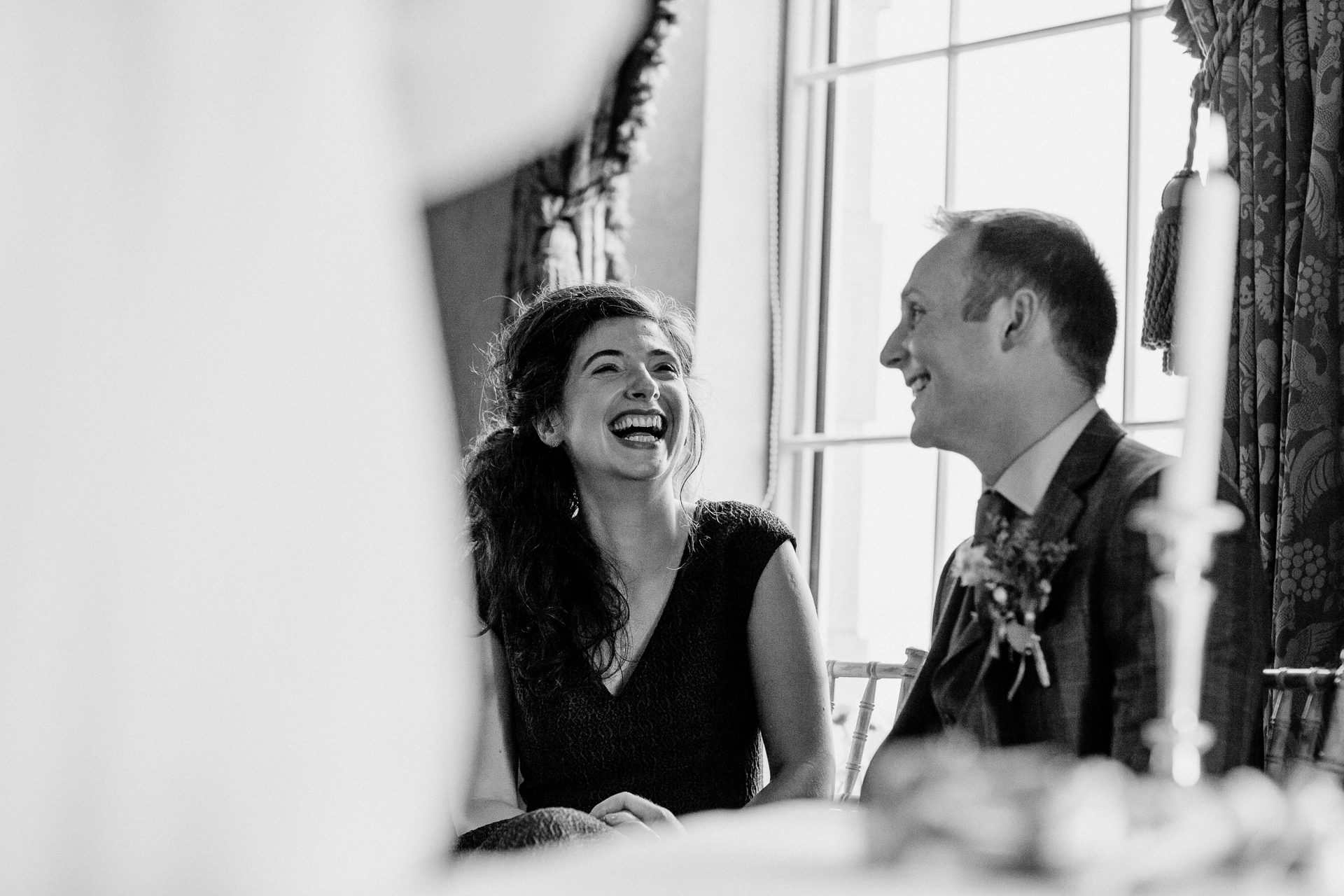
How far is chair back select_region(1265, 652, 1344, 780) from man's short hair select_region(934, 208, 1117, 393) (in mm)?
430

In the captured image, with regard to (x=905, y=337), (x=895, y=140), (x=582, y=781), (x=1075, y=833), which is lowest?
(x=582, y=781)

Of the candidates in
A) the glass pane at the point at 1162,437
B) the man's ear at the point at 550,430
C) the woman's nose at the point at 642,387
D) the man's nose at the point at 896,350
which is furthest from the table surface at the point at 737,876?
the glass pane at the point at 1162,437

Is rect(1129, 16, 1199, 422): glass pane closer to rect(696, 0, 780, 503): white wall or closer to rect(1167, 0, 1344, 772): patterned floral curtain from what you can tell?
rect(1167, 0, 1344, 772): patterned floral curtain

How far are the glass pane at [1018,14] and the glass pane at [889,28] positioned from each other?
0.19ft

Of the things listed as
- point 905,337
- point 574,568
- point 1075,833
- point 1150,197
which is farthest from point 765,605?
point 1075,833

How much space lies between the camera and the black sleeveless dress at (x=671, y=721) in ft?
7.54

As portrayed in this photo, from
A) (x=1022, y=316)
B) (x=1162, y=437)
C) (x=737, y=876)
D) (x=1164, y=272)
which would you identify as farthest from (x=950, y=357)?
(x=1162, y=437)

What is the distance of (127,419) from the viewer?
1.40ft

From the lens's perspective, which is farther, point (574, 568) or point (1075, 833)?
point (574, 568)

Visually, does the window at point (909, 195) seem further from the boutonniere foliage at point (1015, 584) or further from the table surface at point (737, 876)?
the table surface at point (737, 876)

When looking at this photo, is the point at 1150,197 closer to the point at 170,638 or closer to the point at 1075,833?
the point at 1075,833

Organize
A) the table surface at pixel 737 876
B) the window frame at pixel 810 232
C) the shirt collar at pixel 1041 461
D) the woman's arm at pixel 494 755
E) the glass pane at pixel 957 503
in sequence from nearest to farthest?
the table surface at pixel 737 876, the shirt collar at pixel 1041 461, the woman's arm at pixel 494 755, the glass pane at pixel 957 503, the window frame at pixel 810 232

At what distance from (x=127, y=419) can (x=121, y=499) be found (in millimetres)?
24

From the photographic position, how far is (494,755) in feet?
7.73
